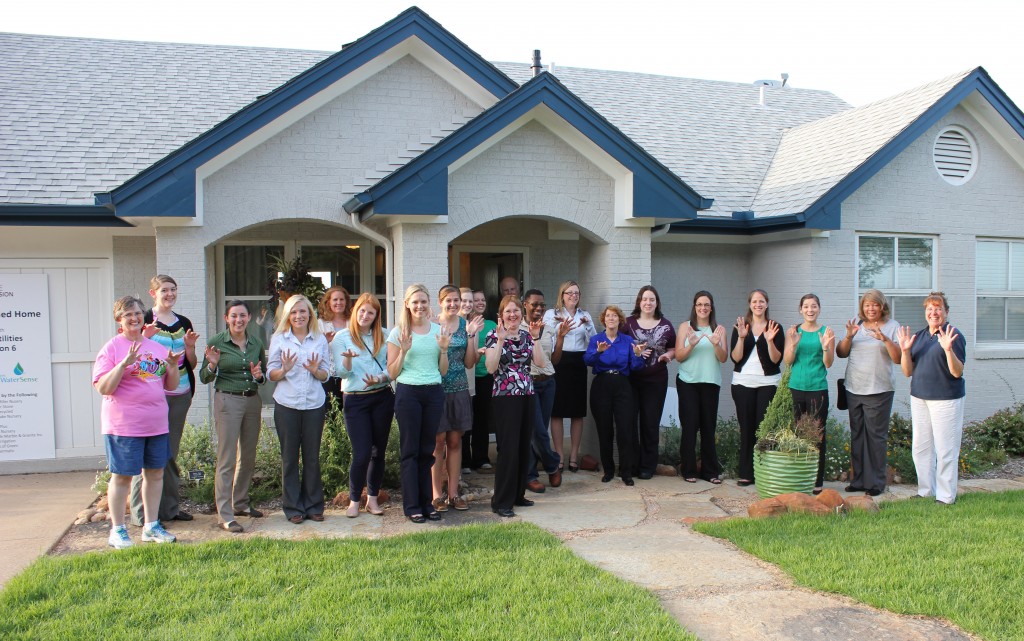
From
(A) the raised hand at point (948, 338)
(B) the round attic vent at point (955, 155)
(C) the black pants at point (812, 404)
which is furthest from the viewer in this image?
(B) the round attic vent at point (955, 155)

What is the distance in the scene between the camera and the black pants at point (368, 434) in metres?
6.20

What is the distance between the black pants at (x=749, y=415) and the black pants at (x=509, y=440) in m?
2.27

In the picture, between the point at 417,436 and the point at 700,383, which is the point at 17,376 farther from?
the point at 700,383

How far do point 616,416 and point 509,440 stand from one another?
150 cm

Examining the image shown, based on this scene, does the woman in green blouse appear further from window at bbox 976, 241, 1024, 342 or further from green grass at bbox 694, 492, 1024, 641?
window at bbox 976, 241, 1024, 342

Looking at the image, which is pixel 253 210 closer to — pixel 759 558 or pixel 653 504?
pixel 653 504

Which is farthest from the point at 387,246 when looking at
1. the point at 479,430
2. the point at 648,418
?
the point at 648,418

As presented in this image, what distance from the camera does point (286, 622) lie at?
4.13m

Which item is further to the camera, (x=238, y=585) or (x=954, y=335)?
(x=954, y=335)

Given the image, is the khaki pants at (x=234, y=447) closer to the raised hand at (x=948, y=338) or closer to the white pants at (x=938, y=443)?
the white pants at (x=938, y=443)

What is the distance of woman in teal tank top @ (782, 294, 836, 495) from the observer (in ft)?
23.8

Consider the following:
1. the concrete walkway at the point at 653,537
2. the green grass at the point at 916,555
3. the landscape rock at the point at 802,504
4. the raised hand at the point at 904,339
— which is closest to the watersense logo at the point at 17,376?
the concrete walkway at the point at 653,537

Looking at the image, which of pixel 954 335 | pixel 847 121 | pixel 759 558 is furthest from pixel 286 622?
pixel 847 121

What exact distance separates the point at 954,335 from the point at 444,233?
183 inches
